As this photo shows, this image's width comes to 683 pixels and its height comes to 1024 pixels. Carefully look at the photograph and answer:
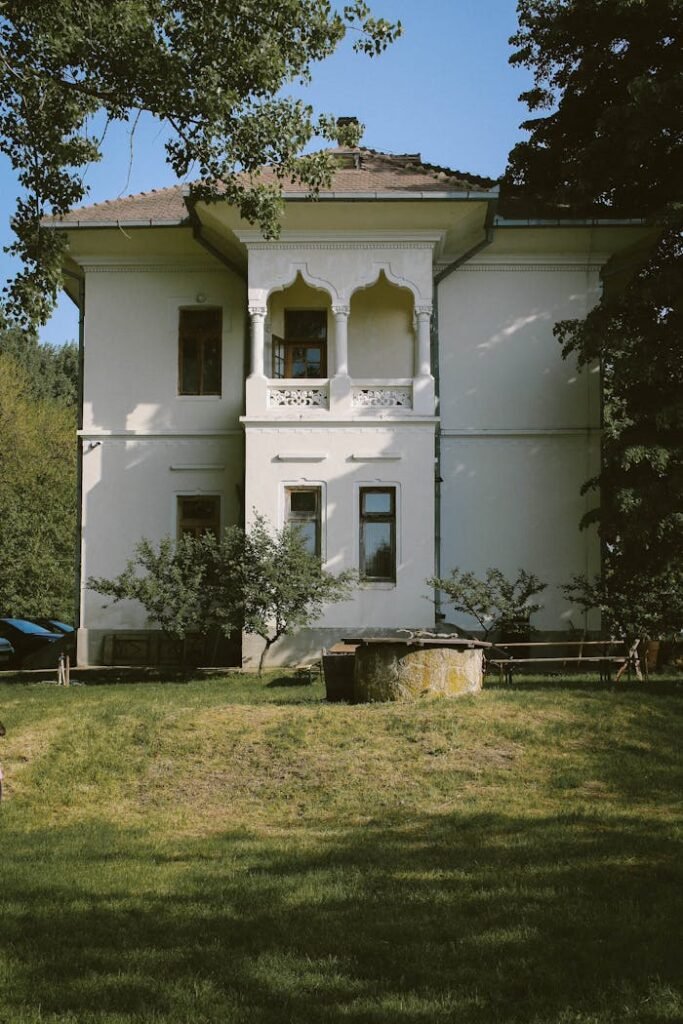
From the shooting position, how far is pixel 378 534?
2106 cm

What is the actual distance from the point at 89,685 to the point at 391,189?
10131 millimetres

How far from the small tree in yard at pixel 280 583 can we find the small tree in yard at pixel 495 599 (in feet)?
6.06

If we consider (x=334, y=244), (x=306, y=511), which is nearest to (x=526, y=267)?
(x=334, y=244)

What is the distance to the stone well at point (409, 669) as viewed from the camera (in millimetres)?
13930

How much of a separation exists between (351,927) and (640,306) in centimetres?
1375

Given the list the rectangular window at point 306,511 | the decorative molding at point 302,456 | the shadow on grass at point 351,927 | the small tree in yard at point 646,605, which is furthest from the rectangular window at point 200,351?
the shadow on grass at point 351,927

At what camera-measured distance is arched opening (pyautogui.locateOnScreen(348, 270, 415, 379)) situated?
22734 millimetres

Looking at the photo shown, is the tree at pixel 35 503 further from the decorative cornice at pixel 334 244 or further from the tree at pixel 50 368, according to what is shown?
the decorative cornice at pixel 334 244

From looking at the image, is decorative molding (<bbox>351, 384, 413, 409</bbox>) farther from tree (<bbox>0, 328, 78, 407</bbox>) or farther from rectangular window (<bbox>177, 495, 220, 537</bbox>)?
tree (<bbox>0, 328, 78, 407</bbox>)

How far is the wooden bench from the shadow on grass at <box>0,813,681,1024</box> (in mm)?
7926

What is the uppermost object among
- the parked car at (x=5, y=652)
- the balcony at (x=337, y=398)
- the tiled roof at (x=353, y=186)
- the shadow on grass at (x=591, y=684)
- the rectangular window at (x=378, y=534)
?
the tiled roof at (x=353, y=186)

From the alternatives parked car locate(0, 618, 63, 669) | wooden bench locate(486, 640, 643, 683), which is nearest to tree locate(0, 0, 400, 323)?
wooden bench locate(486, 640, 643, 683)

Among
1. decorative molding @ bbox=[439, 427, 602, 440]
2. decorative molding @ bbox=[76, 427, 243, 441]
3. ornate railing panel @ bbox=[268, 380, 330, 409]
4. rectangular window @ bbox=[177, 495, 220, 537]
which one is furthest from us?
rectangular window @ bbox=[177, 495, 220, 537]

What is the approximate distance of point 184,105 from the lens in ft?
37.8
